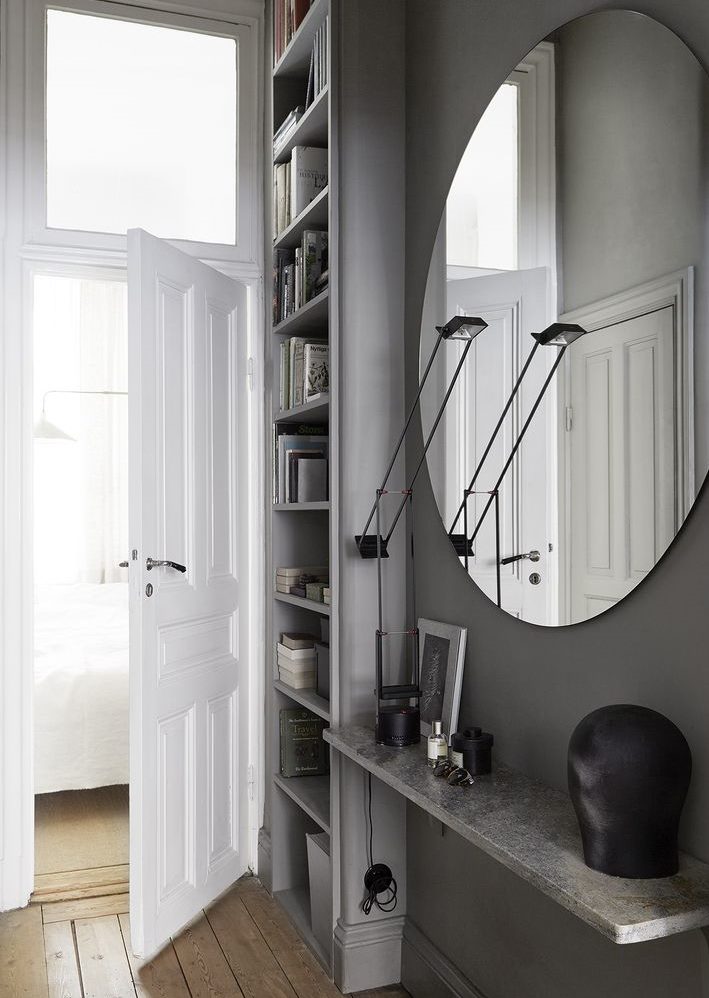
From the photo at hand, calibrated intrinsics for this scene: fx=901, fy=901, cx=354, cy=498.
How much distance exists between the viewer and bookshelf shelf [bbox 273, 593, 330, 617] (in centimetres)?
261

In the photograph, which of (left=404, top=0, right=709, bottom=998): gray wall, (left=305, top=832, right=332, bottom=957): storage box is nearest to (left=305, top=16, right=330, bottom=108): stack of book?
(left=404, top=0, right=709, bottom=998): gray wall

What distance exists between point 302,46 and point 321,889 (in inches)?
103

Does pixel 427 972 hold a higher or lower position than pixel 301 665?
lower

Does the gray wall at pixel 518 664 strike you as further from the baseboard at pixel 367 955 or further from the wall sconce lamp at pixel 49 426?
the wall sconce lamp at pixel 49 426

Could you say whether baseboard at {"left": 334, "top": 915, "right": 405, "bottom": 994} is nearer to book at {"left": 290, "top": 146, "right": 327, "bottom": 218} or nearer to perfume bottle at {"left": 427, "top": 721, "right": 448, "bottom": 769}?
perfume bottle at {"left": 427, "top": 721, "right": 448, "bottom": 769}

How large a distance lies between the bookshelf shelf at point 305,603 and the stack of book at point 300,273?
0.93 metres

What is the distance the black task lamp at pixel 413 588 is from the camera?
2.13 meters

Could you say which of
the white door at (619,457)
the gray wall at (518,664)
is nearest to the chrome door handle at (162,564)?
the gray wall at (518,664)

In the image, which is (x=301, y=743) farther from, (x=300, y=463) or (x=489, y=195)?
(x=489, y=195)

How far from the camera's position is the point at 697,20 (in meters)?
1.46

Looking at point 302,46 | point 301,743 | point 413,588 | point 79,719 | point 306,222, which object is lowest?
point 79,719

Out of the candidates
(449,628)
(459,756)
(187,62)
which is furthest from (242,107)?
(459,756)

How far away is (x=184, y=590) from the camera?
2.92m

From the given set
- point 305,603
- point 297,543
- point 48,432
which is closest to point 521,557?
point 305,603
